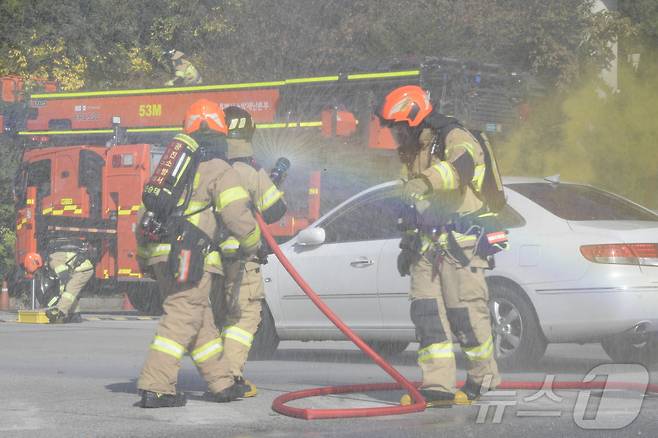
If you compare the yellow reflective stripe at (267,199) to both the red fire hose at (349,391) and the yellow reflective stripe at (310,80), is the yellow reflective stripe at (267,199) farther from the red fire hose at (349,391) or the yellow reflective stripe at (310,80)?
the yellow reflective stripe at (310,80)

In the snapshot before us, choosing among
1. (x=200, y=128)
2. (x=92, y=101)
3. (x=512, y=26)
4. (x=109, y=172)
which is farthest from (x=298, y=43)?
(x=200, y=128)

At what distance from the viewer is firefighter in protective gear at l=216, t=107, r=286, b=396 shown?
769 centimetres

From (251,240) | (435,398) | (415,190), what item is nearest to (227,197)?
(251,240)

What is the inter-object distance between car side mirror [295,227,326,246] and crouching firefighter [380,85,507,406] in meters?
2.49

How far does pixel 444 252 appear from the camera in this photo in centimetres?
717

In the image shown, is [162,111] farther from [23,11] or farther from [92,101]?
[23,11]

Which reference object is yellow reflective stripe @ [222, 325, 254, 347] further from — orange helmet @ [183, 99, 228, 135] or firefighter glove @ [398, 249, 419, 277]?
orange helmet @ [183, 99, 228, 135]

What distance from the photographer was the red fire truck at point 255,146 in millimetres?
17484

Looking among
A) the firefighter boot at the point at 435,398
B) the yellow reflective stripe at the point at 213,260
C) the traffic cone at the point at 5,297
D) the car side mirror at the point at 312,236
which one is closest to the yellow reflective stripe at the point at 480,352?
the firefighter boot at the point at 435,398

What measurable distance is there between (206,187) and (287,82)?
11.4 m

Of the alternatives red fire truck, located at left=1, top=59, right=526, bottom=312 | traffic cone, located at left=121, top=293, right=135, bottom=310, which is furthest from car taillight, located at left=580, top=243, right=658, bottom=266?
traffic cone, located at left=121, top=293, right=135, bottom=310

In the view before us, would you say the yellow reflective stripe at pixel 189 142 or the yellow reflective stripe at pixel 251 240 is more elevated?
the yellow reflective stripe at pixel 189 142

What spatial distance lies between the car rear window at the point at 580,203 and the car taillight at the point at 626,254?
463 millimetres

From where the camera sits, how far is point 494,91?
17.9 m
